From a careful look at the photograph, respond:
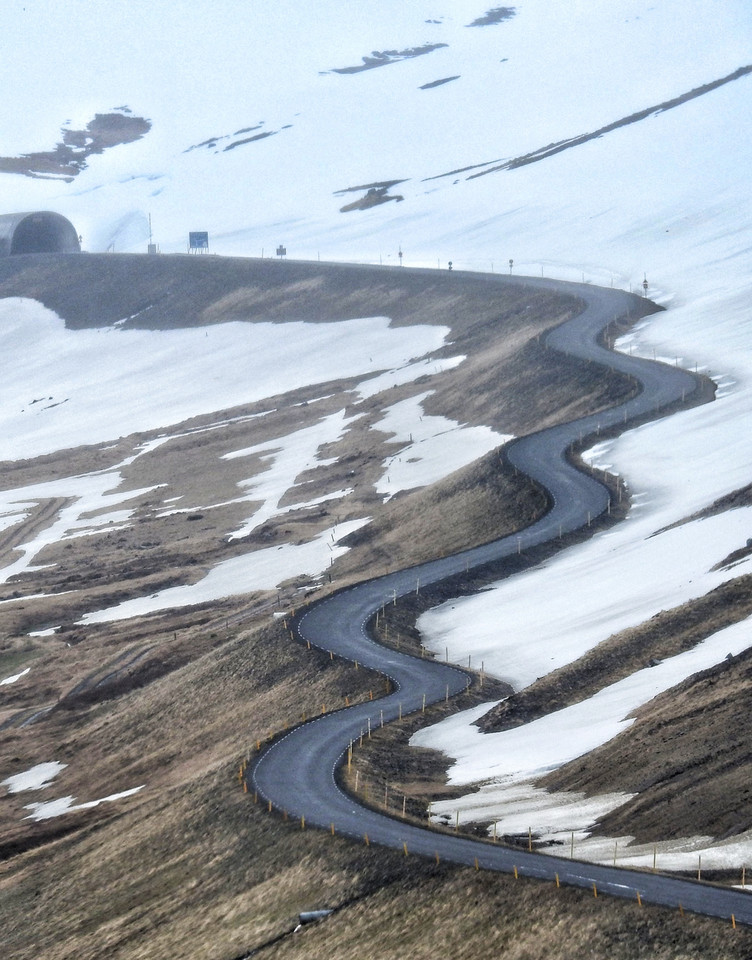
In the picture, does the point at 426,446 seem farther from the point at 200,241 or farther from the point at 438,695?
the point at 200,241

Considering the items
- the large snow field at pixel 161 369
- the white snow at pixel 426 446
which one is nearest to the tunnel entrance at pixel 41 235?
the large snow field at pixel 161 369

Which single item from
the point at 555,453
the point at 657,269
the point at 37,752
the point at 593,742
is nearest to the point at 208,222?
the point at 657,269

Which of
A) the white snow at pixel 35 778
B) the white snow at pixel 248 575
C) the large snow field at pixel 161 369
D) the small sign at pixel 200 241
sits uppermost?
the small sign at pixel 200 241

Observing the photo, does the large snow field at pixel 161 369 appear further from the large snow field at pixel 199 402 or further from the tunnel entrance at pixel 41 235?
the tunnel entrance at pixel 41 235

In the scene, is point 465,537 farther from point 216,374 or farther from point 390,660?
point 216,374

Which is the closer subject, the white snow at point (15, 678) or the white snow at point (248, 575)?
the white snow at point (15, 678)

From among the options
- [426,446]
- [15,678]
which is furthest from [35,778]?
[426,446]

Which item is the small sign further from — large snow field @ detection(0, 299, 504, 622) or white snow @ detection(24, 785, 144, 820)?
white snow @ detection(24, 785, 144, 820)
